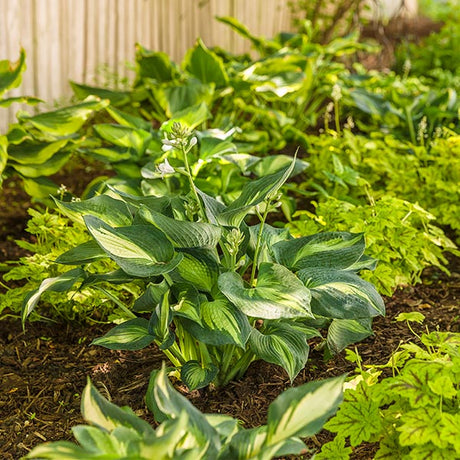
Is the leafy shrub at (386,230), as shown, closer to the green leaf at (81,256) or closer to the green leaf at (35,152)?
the green leaf at (81,256)

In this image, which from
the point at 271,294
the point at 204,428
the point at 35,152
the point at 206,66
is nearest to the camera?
the point at 204,428

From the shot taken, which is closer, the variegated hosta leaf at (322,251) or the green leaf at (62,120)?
the variegated hosta leaf at (322,251)

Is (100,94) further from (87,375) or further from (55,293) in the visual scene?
(87,375)

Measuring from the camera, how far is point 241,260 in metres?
2.53

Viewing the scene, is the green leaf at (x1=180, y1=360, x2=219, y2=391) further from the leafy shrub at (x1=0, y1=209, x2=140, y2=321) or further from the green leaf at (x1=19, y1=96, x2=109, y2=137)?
the green leaf at (x1=19, y1=96, x2=109, y2=137)

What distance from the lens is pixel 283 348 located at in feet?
7.52

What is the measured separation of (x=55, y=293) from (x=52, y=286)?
20.2 inches

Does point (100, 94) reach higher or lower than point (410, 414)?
higher

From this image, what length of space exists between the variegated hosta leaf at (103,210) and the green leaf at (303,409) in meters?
0.97

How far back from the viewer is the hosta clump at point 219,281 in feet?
7.15

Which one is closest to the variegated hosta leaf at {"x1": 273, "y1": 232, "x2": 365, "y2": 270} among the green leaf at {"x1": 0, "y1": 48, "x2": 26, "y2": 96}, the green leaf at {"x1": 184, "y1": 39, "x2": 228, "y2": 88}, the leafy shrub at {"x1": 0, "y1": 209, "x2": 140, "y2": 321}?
the leafy shrub at {"x1": 0, "y1": 209, "x2": 140, "y2": 321}

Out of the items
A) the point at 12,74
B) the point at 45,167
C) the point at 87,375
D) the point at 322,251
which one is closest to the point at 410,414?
the point at 322,251

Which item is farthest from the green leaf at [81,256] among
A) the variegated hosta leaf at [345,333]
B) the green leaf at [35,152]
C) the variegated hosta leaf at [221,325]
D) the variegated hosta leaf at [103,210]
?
the green leaf at [35,152]

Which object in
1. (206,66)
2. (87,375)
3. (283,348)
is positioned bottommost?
(87,375)
